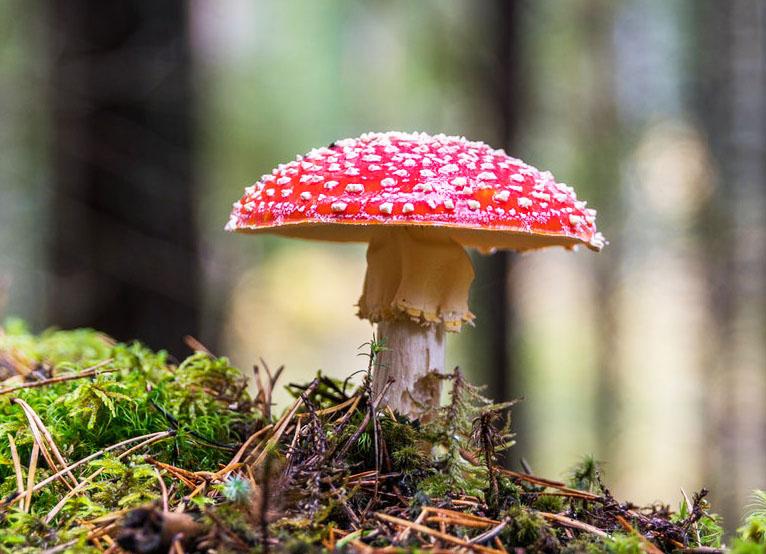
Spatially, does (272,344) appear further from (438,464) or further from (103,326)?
(438,464)

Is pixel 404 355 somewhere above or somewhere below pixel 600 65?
below

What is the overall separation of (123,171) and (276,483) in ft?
11.5

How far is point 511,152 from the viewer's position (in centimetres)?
528

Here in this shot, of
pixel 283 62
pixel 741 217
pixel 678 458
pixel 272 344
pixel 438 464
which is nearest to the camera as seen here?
pixel 438 464

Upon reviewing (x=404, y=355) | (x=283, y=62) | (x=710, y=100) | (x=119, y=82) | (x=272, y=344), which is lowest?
(x=272, y=344)

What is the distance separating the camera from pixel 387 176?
201 cm

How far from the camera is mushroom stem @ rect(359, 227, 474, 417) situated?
94.3 inches

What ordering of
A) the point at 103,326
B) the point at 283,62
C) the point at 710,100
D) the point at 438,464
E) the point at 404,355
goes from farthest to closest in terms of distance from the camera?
the point at 283,62
the point at 710,100
the point at 103,326
the point at 404,355
the point at 438,464

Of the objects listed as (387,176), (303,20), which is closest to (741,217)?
(387,176)

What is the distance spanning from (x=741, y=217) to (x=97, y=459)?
22.1ft

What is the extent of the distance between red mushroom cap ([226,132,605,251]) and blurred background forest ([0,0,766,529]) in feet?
6.91

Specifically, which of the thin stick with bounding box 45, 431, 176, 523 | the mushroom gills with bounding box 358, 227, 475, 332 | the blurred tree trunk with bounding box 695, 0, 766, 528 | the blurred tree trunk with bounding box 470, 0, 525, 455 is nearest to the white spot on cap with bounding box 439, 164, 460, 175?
the mushroom gills with bounding box 358, 227, 475, 332

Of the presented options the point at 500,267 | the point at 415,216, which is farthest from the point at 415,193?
the point at 500,267

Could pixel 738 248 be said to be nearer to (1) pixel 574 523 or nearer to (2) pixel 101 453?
(1) pixel 574 523
